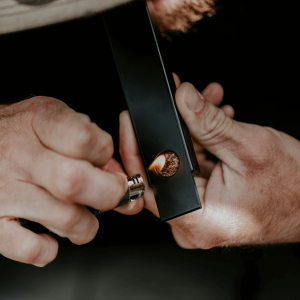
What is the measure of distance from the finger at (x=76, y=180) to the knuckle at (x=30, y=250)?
0.13 meters

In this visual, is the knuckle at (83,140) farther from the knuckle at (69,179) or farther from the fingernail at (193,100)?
the fingernail at (193,100)

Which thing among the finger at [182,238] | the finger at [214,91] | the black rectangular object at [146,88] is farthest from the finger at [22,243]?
the finger at [214,91]

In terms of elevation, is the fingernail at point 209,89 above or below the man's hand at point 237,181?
above

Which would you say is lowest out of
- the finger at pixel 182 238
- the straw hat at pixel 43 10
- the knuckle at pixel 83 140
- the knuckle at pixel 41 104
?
the finger at pixel 182 238

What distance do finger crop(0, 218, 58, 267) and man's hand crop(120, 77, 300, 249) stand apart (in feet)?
0.82


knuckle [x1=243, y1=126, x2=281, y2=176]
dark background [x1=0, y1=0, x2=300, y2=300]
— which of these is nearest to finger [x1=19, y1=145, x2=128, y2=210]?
knuckle [x1=243, y1=126, x2=281, y2=176]

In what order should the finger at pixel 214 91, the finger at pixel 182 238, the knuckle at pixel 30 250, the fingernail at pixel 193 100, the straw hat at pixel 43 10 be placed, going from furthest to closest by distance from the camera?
1. the finger at pixel 214 91
2. the finger at pixel 182 238
3. the fingernail at pixel 193 100
4. the knuckle at pixel 30 250
5. the straw hat at pixel 43 10

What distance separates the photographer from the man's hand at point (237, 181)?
55 centimetres

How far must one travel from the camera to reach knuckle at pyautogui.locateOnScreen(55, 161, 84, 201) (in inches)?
12.1

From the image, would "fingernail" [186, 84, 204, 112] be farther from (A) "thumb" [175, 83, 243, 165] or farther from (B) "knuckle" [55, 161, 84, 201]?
(B) "knuckle" [55, 161, 84, 201]

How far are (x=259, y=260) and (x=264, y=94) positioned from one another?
610 millimetres

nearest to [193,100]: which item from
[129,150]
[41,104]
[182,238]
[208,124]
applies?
[208,124]

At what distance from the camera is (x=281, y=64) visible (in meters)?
0.85

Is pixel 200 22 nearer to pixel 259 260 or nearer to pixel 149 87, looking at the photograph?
pixel 149 87
